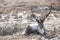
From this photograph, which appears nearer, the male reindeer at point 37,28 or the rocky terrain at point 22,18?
the male reindeer at point 37,28

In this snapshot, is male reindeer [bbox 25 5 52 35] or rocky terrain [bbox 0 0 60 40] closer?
male reindeer [bbox 25 5 52 35]

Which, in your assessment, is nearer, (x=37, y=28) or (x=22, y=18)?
(x=37, y=28)

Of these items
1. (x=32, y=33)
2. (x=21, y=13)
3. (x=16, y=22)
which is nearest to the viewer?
(x=32, y=33)

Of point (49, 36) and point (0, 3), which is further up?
point (0, 3)

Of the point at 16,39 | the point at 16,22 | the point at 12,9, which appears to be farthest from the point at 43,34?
the point at 12,9

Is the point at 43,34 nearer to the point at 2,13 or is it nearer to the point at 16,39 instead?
the point at 16,39

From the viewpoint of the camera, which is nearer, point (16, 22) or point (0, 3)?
point (16, 22)

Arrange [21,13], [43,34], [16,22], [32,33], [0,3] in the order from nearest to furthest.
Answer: [43,34]
[32,33]
[16,22]
[21,13]
[0,3]

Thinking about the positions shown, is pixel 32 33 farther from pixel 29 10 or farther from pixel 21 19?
pixel 29 10
